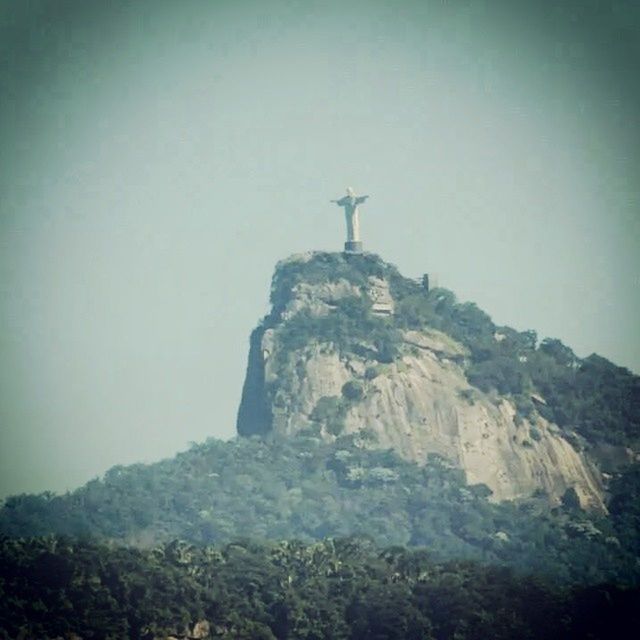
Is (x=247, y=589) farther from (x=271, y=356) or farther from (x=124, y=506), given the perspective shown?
(x=271, y=356)

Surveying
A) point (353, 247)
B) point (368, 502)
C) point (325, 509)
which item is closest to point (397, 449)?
point (368, 502)

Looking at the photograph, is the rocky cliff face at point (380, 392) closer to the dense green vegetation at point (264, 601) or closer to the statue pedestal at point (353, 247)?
the statue pedestal at point (353, 247)

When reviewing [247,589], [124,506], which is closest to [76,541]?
[247,589]

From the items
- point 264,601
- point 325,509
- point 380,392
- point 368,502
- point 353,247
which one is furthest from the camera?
point 353,247

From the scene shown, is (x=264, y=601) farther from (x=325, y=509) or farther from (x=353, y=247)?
(x=353, y=247)

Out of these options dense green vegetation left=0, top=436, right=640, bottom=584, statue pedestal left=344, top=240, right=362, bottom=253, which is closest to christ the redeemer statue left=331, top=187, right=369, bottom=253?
statue pedestal left=344, top=240, right=362, bottom=253

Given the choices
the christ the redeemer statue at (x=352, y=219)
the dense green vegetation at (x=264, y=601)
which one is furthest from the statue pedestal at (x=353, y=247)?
the dense green vegetation at (x=264, y=601)
